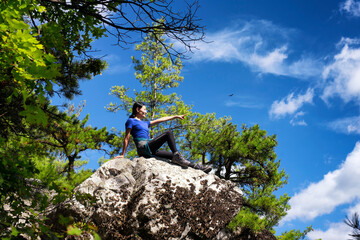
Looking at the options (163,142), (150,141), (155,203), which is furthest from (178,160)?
(155,203)

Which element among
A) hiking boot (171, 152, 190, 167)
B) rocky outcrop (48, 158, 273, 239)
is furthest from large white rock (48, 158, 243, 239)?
hiking boot (171, 152, 190, 167)

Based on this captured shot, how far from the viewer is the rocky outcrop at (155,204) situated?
15.7 feet

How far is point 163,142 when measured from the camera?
556 cm

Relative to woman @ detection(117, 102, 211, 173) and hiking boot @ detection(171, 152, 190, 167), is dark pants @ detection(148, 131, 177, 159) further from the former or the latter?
hiking boot @ detection(171, 152, 190, 167)

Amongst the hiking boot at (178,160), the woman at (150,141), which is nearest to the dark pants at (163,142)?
the woman at (150,141)

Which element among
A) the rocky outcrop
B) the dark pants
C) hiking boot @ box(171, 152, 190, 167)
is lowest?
the rocky outcrop

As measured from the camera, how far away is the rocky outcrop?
4.77 metres

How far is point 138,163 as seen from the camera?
5.56m

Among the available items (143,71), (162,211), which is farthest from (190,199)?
(143,71)

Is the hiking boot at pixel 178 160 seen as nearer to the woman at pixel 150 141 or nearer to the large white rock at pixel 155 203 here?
the woman at pixel 150 141

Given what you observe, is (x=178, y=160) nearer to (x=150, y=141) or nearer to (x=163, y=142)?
(x=163, y=142)

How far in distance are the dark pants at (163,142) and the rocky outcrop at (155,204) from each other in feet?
0.53

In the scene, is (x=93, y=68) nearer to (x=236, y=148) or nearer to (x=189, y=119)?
(x=236, y=148)

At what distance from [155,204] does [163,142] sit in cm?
125
